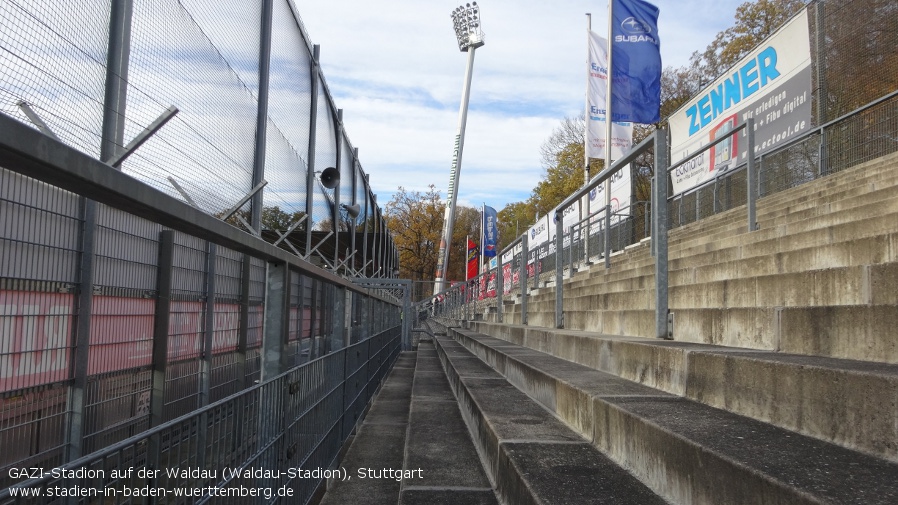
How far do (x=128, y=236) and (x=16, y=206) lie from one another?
0.67m

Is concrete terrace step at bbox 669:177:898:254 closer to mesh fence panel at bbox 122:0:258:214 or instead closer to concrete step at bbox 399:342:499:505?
concrete step at bbox 399:342:499:505

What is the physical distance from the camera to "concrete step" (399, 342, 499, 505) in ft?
9.52

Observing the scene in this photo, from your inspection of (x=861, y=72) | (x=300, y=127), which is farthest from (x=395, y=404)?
(x=861, y=72)

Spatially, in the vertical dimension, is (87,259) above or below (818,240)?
below

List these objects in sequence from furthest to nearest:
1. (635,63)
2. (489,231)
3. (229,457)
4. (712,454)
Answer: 1. (489,231)
2. (635,63)
3. (229,457)
4. (712,454)

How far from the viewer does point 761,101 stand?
1135 cm

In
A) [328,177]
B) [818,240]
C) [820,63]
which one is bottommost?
[818,240]

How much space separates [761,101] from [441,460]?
34.4 feet

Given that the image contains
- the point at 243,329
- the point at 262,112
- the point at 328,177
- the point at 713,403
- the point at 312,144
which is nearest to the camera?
the point at 713,403

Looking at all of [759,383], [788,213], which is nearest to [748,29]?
[788,213]

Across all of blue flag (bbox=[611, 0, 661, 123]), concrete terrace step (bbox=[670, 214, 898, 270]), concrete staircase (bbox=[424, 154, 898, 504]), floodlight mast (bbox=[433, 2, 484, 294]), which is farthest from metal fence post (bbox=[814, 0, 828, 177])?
floodlight mast (bbox=[433, 2, 484, 294])

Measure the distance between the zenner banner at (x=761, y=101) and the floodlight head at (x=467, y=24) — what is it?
38827 mm

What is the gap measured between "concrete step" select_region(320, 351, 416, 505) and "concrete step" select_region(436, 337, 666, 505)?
70cm

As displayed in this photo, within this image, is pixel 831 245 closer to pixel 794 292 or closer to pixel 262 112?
pixel 794 292
